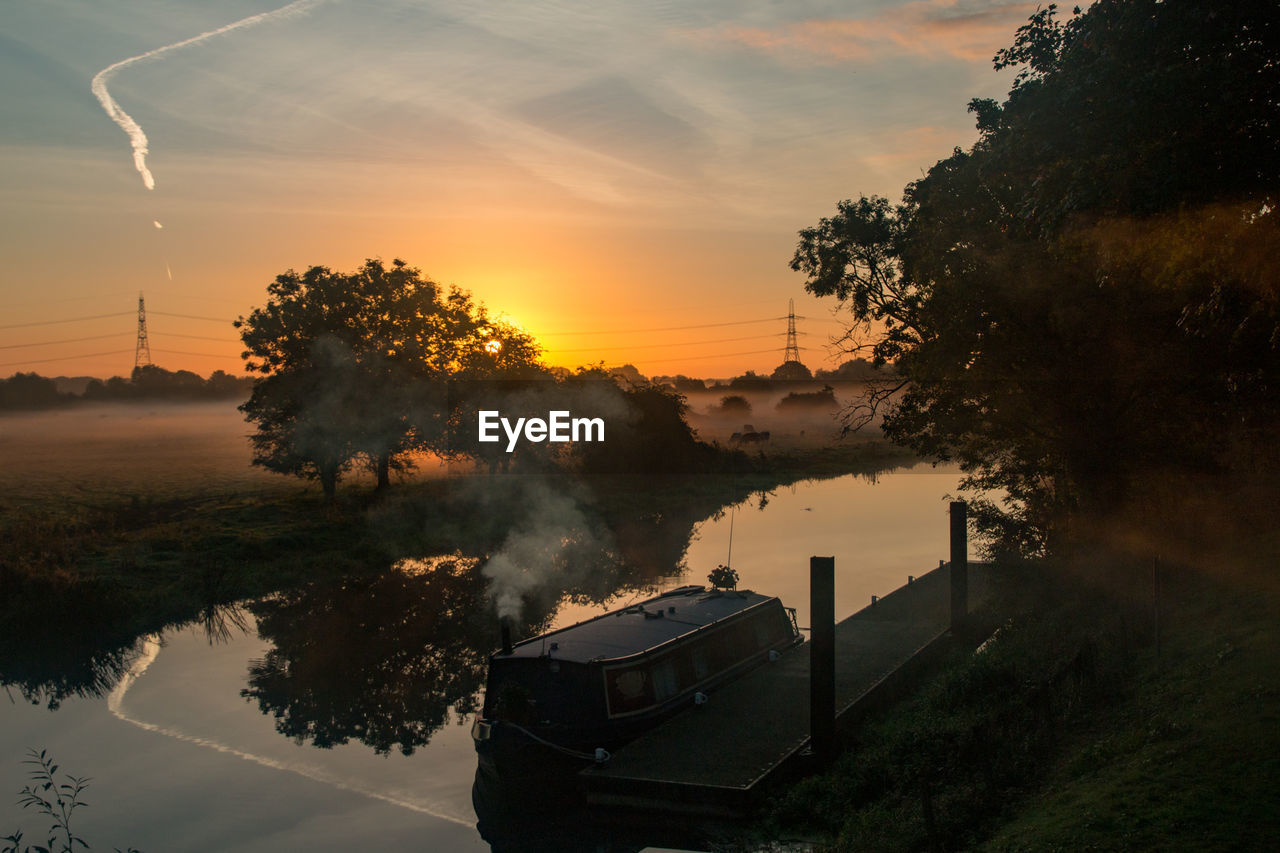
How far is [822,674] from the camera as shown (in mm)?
13766

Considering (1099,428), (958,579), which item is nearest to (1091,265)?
(1099,428)

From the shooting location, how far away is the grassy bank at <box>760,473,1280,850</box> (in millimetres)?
8625

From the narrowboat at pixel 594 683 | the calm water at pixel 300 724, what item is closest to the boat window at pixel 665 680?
the narrowboat at pixel 594 683

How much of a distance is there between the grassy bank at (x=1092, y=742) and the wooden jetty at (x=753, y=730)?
0.57m

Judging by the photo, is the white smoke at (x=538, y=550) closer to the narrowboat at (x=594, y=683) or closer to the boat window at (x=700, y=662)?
the narrowboat at (x=594, y=683)

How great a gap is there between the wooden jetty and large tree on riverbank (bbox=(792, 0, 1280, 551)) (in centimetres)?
585

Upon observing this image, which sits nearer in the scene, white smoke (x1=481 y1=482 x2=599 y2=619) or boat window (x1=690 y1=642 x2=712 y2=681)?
boat window (x1=690 y1=642 x2=712 y2=681)

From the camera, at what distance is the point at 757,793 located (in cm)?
1248

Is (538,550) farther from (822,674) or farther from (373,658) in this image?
(822,674)

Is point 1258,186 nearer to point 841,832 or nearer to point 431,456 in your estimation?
point 841,832

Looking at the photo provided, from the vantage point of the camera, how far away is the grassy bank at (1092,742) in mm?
8625

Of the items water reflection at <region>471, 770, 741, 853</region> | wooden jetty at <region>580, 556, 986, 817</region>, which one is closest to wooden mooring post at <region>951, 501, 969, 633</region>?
wooden jetty at <region>580, 556, 986, 817</region>

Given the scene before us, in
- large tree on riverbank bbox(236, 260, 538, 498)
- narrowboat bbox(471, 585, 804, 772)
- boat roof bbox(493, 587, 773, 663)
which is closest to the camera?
narrowboat bbox(471, 585, 804, 772)

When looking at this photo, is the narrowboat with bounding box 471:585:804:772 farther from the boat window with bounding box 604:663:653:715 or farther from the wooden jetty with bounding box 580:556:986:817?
the wooden jetty with bounding box 580:556:986:817
